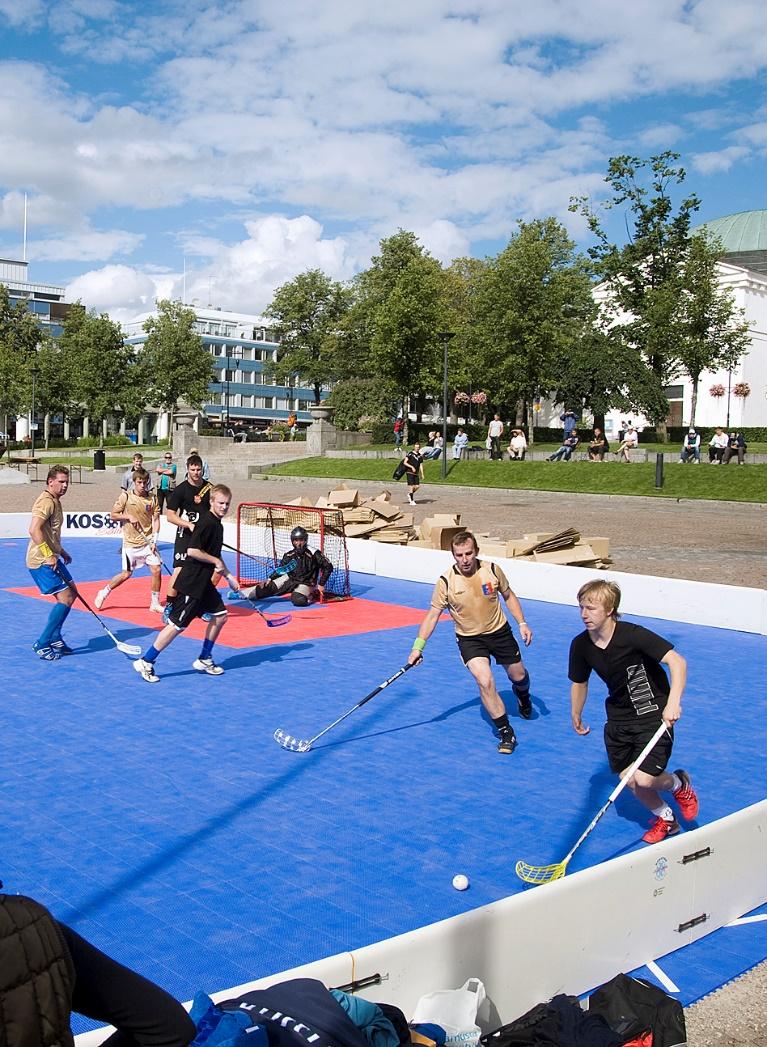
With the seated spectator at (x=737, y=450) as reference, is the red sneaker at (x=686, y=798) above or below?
below

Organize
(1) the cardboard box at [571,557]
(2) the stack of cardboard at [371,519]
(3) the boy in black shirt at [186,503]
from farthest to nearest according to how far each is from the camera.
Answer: (2) the stack of cardboard at [371,519] → (1) the cardboard box at [571,557] → (3) the boy in black shirt at [186,503]

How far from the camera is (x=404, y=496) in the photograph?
1348 inches

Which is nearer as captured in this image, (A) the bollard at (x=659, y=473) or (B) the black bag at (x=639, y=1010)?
(B) the black bag at (x=639, y=1010)

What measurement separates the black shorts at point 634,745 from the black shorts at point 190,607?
5016mm

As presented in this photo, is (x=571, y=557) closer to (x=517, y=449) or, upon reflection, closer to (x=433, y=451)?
(x=517, y=449)

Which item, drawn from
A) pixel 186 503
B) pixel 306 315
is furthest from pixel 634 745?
pixel 306 315

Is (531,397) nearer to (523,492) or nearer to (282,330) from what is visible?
(523,492)

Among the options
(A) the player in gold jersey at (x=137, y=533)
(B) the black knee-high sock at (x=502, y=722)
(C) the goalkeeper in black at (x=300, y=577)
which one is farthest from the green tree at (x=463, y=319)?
(B) the black knee-high sock at (x=502, y=722)

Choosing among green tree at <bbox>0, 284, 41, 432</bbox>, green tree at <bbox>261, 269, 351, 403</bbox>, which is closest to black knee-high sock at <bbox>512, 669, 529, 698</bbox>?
green tree at <bbox>0, 284, 41, 432</bbox>

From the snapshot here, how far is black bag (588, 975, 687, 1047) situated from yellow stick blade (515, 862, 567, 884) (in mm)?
1284

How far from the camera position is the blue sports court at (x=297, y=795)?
5.24 m

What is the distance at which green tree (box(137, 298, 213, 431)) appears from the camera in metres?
76.2

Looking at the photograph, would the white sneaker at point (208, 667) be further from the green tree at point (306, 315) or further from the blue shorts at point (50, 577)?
the green tree at point (306, 315)

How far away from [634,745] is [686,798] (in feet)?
1.95
